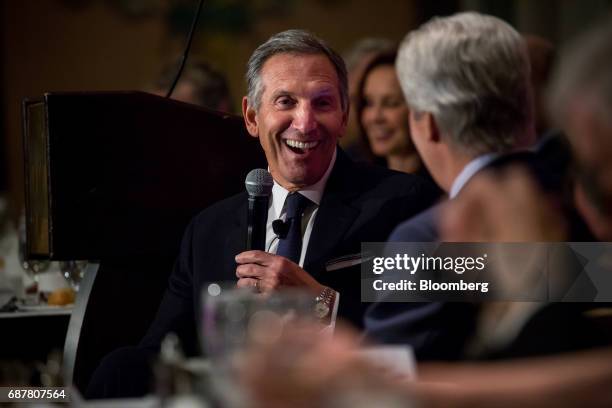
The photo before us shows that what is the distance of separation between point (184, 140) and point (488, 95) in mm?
821

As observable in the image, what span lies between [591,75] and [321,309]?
85 cm

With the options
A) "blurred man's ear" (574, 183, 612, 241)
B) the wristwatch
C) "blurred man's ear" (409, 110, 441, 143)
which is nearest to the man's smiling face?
the wristwatch

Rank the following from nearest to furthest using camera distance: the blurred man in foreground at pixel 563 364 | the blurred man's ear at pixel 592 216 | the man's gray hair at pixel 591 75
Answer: the blurred man in foreground at pixel 563 364 → the man's gray hair at pixel 591 75 → the blurred man's ear at pixel 592 216

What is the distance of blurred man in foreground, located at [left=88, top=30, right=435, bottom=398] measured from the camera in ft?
6.30

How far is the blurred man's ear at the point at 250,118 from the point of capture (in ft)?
6.75

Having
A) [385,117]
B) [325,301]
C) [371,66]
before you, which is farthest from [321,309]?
[371,66]

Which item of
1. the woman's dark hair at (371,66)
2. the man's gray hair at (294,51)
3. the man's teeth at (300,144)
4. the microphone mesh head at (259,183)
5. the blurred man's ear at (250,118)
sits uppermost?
the woman's dark hair at (371,66)

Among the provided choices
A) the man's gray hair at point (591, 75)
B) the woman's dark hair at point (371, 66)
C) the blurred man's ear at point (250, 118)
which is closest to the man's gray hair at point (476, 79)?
Result: the man's gray hair at point (591, 75)

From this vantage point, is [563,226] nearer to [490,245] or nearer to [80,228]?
[490,245]

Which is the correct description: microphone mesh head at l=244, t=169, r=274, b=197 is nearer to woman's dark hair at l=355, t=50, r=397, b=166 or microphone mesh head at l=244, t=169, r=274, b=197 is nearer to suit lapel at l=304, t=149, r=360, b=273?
suit lapel at l=304, t=149, r=360, b=273

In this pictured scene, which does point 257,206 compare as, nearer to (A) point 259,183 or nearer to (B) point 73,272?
(A) point 259,183

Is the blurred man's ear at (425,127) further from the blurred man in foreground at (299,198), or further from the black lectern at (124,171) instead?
the black lectern at (124,171)

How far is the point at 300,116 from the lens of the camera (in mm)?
1961

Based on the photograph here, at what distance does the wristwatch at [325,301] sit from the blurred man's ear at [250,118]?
39 cm
